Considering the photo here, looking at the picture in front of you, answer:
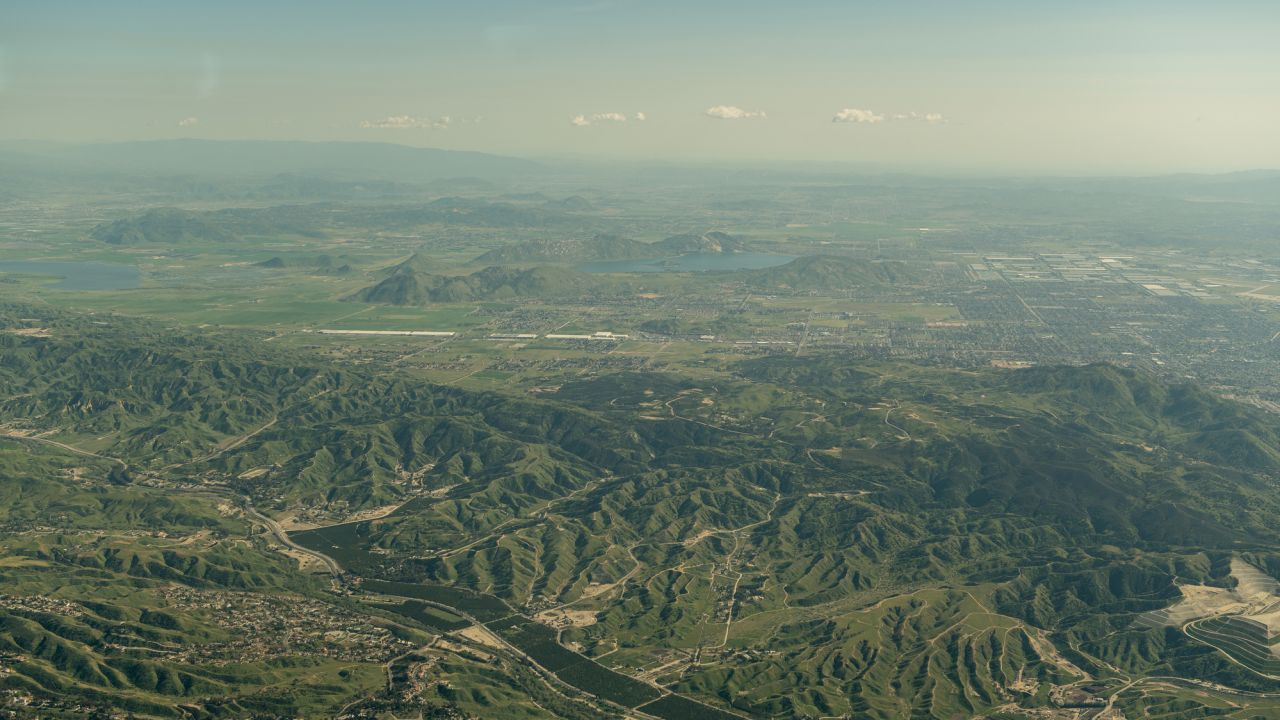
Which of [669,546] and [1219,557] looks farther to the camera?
[669,546]

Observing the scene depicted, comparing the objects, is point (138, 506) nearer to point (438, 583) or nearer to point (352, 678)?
point (438, 583)

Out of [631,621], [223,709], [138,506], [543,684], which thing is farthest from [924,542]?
[138,506]

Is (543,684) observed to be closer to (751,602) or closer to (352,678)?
(352,678)

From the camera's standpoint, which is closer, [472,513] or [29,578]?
[29,578]

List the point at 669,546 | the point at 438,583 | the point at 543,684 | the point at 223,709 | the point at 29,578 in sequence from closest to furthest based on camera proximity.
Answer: the point at 223,709
the point at 543,684
the point at 29,578
the point at 438,583
the point at 669,546

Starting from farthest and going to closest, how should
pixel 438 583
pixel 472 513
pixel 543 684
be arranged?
pixel 472 513
pixel 438 583
pixel 543 684

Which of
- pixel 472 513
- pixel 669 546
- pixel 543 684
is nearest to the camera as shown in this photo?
pixel 543 684

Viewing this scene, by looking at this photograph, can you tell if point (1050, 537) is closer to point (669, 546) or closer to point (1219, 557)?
point (1219, 557)

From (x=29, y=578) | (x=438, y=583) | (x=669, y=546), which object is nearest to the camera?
(x=29, y=578)

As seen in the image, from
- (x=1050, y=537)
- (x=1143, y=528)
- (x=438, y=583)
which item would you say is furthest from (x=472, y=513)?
(x=1143, y=528)
